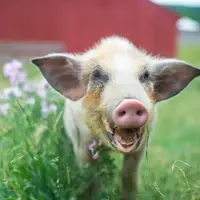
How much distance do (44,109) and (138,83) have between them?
49.4 inches

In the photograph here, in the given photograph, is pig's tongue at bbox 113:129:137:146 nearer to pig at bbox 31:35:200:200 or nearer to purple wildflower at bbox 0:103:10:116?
pig at bbox 31:35:200:200

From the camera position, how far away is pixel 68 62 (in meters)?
3.92

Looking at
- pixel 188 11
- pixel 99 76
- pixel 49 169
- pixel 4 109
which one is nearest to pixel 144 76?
pixel 99 76

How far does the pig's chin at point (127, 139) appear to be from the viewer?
337cm

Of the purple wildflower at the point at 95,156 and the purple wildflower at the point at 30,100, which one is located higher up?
the purple wildflower at the point at 30,100

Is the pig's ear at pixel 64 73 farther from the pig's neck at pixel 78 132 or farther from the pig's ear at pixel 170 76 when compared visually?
the pig's ear at pixel 170 76

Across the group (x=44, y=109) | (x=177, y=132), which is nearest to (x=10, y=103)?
(x=44, y=109)

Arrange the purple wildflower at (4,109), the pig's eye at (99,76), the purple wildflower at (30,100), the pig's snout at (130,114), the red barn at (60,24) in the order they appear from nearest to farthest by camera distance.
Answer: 1. the pig's snout at (130,114)
2. the pig's eye at (99,76)
3. the purple wildflower at (4,109)
4. the purple wildflower at (30,100)
5. the red barn at (60,24)

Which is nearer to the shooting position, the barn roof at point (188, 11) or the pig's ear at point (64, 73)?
the pig's ear at point (64, 73)

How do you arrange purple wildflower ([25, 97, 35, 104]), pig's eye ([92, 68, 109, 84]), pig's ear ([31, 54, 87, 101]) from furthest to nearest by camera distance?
purple wildflower ([25, 97, 35, 104]), pig's ear ([31, 54, 87, 101]), pig's eye ([92, 68, 109, 84])

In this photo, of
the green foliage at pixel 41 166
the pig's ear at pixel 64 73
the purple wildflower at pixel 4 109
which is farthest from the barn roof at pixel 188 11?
the pig's ear at pixel 64 73

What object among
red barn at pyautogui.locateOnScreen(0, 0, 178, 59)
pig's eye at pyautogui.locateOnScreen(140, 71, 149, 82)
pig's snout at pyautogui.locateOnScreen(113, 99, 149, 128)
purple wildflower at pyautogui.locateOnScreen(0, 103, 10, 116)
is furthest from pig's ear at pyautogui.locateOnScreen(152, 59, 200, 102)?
red barn at pyautogui.locateOnScreen(0, 0, 178, 59)

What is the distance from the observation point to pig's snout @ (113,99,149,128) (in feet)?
10.6

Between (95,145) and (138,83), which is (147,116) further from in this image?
(95,145)
